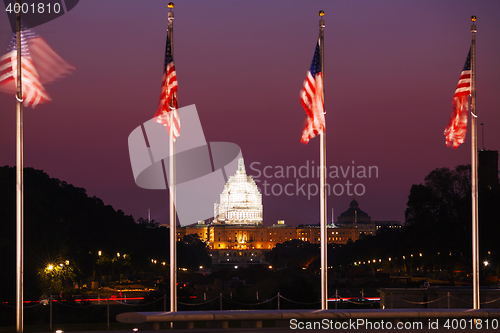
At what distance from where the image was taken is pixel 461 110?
29203 mm

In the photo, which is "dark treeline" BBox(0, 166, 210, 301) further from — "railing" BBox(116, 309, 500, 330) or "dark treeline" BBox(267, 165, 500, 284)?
"dark treeline" BBox(267, 165, 500, 284)

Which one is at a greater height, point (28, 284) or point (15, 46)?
point (15, 46)

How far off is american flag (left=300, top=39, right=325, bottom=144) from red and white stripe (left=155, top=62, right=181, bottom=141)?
463 centimetres

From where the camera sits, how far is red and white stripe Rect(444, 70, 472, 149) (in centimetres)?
2912

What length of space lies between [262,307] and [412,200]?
2928 cm

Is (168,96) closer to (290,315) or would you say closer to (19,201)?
(19,201)

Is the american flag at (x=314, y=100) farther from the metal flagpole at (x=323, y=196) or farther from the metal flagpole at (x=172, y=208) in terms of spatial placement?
the metal flagpole at (x=172, y=208)

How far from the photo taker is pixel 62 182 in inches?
3563

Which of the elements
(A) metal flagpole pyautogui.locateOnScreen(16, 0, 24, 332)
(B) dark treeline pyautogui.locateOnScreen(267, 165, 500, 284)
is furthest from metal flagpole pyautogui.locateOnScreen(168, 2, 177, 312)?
(B) dark treeline pyautogui.locateOnScreen(267, 165, 500, 284)

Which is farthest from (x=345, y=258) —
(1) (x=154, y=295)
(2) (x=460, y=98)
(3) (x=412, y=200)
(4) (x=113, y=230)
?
(2) (x=460, y=98)

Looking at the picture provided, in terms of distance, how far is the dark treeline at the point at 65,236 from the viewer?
50.4 m

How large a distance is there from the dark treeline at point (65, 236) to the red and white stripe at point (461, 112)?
25.5 m

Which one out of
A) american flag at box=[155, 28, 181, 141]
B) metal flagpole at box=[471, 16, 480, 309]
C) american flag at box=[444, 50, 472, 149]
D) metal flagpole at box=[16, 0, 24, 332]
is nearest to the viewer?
metal flagpole at box=[16, 0, 24, 332]

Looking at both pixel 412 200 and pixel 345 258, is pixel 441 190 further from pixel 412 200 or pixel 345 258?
pixel 345 258
